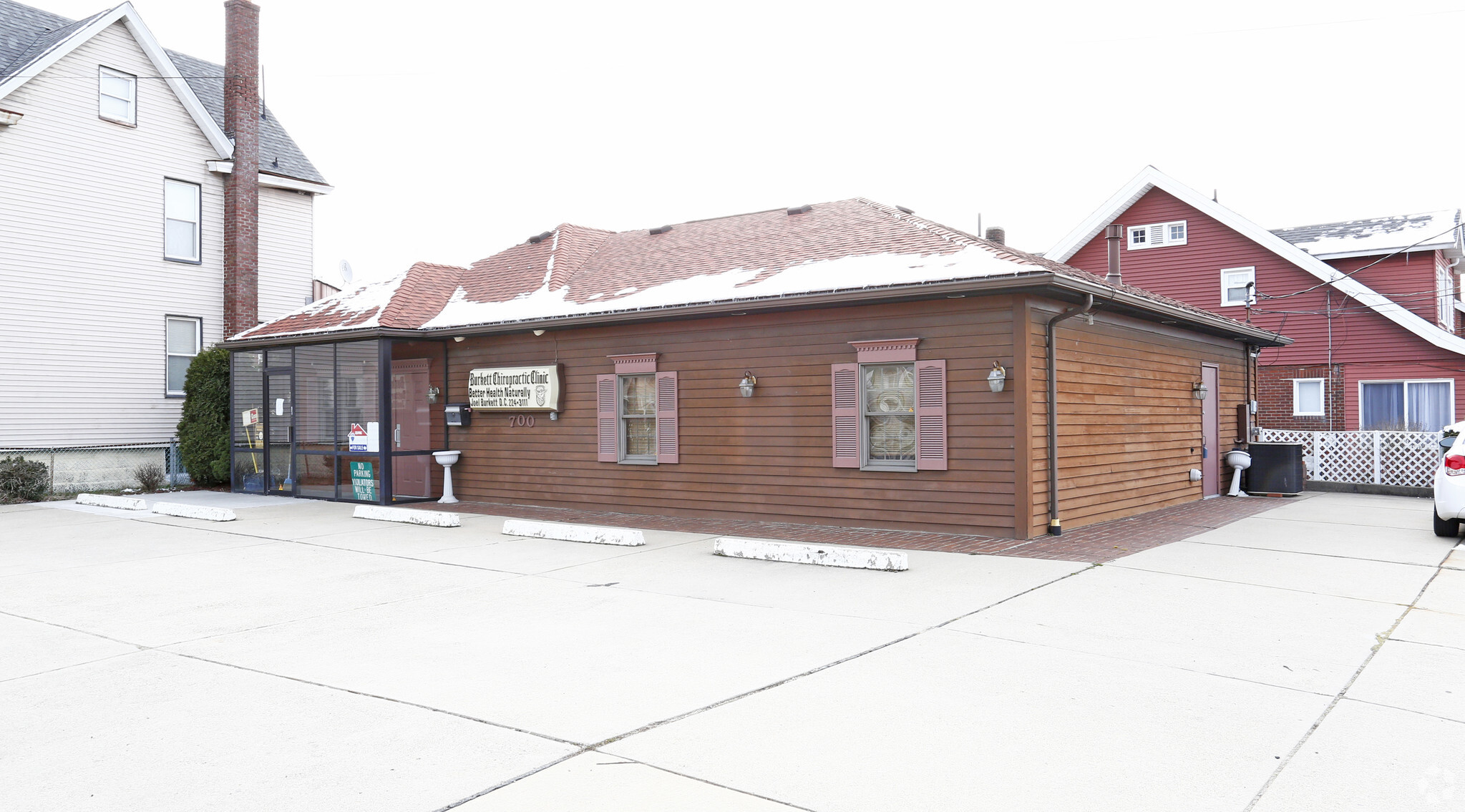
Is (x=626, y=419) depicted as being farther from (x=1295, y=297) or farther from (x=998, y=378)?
(x=1295, y=297)

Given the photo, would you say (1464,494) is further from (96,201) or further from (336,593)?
(96,201)

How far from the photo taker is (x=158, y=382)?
750 inches

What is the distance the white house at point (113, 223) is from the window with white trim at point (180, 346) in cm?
3

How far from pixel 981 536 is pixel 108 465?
51.9ft

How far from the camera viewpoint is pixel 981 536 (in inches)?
417

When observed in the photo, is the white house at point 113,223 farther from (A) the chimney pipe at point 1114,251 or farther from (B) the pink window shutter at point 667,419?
(A) the chimney pipe at point 1114,251

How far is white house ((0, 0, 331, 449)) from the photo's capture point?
17031mm

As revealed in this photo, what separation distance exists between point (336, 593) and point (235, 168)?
15224mm

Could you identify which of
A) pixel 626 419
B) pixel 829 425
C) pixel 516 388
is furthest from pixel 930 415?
pixel 516 388

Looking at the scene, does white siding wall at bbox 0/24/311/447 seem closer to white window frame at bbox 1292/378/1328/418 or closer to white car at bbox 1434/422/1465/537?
white car at bbox 1434/422/1465/537

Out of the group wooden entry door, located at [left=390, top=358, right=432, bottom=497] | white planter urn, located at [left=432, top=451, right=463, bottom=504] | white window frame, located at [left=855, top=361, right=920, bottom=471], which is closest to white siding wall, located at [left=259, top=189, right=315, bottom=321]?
wooden entry door, located at [left=390, top=358, right=432, bottom=497]

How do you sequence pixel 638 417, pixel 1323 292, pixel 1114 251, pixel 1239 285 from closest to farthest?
1. pixel 638 417
2. pixel 1114 251
3. pixel 1323 292
4. pixel 1239 285

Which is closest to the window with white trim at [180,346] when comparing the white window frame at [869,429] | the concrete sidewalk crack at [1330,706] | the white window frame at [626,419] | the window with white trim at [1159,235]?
the white window frame at [626,419]

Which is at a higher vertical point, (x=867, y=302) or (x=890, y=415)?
(x=867, y=302)
